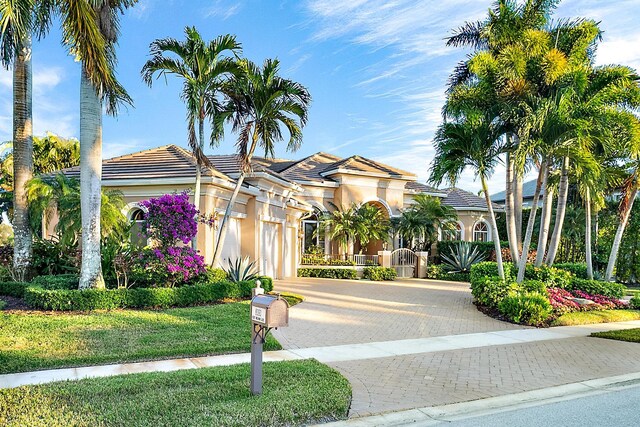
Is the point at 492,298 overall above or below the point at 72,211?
below

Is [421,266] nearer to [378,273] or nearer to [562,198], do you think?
[378,273]

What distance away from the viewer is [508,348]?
882cm

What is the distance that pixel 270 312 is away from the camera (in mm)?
A: 5172

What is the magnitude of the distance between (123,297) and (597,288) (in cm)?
1374

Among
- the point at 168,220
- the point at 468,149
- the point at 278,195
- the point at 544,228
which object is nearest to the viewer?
the point at 168,220

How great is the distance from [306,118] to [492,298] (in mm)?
8070

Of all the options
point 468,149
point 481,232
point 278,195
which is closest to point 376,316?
point 468,149

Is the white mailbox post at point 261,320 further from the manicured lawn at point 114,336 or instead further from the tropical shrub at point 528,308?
the tropical shrub at point 528,308

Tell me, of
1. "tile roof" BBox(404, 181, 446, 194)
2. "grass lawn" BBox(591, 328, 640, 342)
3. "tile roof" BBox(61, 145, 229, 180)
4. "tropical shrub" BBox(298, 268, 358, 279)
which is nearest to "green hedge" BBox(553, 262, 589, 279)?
"grass lawn" BBox(591, 328, 640, 342)

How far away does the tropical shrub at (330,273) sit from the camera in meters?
23.7

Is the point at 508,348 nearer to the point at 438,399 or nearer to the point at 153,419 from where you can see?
the point at 438,399

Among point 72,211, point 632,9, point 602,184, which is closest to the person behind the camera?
point 632,9

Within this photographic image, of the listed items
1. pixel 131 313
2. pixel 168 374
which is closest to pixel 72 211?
pixel 131 313

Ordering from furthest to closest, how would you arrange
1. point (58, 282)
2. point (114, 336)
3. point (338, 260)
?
point (338, 260) → point (58, 282) → point (114, 336)
